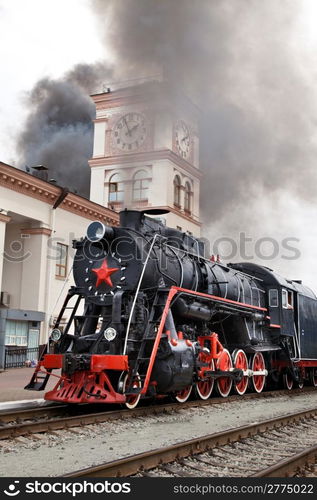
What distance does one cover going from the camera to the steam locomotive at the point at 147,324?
364 inches

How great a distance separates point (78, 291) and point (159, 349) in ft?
6.71

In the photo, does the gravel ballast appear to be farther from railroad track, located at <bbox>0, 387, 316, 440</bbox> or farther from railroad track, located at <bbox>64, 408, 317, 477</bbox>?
railroad track, located at <bbox>64, 408, 317, 477</bbox>

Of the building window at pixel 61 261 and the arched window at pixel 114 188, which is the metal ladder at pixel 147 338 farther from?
the arched window at pixel 114 188

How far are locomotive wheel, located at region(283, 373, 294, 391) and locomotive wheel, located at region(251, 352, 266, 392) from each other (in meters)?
1.83

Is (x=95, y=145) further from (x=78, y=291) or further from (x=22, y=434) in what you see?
(x=22, y=434)

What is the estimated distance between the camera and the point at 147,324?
986 cm

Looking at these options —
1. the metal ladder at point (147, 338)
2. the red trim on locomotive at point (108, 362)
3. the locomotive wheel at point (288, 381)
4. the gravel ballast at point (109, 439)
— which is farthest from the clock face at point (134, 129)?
the locomotive wheel at point (288, 381)

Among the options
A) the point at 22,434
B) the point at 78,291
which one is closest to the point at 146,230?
the point at 78,291

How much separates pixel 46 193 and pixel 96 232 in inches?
519

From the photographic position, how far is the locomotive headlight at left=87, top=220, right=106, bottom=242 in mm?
10305

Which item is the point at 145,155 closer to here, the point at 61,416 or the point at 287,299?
the point at 287,299

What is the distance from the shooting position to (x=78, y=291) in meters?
10.6

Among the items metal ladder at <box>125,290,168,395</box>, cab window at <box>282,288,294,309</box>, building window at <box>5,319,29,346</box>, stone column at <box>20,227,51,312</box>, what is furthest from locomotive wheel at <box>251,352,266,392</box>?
stone column at <box>20,227,51,312</box>

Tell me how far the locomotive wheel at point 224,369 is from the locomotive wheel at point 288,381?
418 cm
